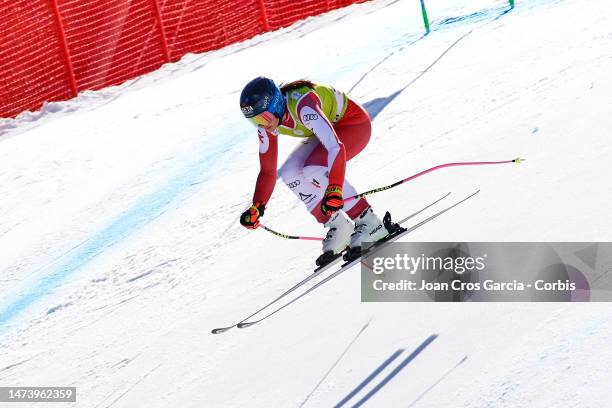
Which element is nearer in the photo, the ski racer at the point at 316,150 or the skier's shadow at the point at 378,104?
the ski racer at the point at 316,150

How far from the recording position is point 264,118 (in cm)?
557

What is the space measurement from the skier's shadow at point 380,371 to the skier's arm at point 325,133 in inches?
43.3

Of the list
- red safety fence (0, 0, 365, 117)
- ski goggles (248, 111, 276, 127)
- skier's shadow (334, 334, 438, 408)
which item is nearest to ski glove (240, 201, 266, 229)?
ski goggles (248, 111, 276, 127)

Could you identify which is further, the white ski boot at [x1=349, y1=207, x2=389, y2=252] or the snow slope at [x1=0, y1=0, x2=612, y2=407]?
the white ski boot at [x1=349, y1=207, x2=389, y2=252]

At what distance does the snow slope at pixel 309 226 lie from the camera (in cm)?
470

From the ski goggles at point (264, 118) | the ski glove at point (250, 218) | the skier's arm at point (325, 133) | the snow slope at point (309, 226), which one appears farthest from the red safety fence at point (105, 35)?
the skier's arm at point (325, 133)

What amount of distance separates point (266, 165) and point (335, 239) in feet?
2.19

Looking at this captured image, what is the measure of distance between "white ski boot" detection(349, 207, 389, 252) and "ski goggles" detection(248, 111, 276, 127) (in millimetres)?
910

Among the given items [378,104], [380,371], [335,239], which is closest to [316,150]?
[335,239]

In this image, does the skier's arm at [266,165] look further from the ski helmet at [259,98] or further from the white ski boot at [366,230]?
the white ski boot at [366,230]

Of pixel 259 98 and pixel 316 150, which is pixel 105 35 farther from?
pixel 259 98

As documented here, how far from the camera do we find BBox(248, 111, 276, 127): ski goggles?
218 inches

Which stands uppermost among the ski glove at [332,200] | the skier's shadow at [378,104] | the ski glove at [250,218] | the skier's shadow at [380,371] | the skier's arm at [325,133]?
the skier's arm at [325,133]

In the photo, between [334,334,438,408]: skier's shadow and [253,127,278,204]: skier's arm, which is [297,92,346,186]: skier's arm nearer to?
[253,127,278,204]: skier's arm
